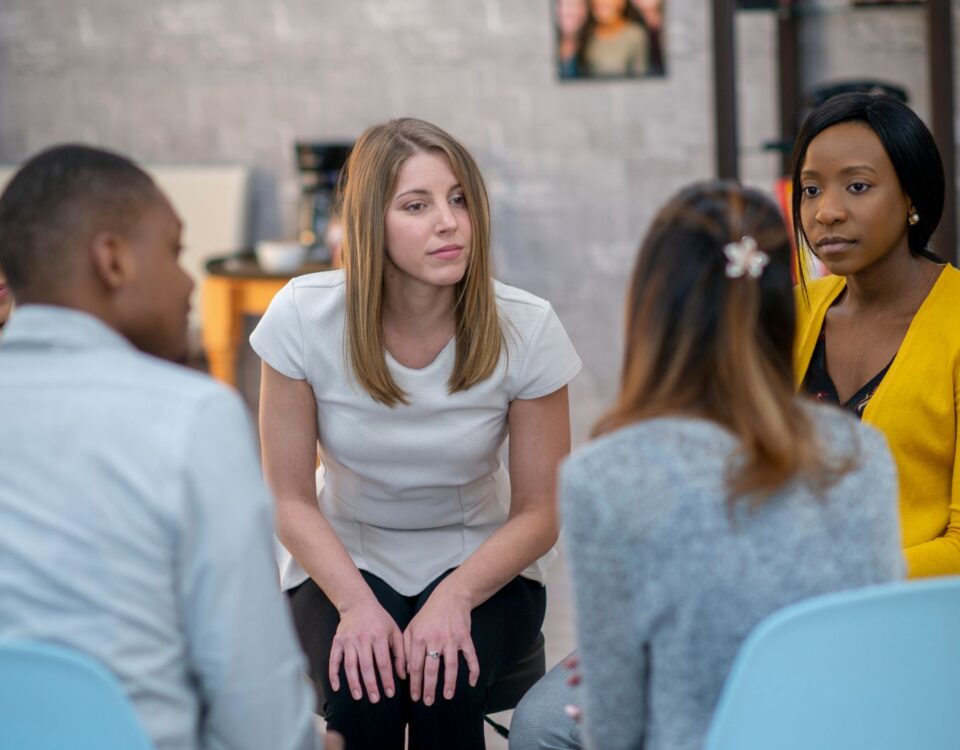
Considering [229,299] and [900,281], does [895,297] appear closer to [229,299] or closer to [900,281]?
[900,281]

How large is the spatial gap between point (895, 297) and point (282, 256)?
2982mm

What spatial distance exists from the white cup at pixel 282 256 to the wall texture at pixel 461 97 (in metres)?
0.67

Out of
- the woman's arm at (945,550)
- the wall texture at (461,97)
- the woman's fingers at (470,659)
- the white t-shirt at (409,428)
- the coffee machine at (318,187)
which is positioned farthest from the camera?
the coffee machine at (318,187)

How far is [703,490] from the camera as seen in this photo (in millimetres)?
1050

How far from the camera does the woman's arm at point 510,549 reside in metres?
1.69

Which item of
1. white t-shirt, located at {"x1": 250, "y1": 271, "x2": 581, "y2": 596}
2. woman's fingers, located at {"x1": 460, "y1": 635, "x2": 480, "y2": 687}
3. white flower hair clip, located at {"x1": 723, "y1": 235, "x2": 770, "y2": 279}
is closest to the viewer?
white flower hair clip, located at {"x1": 723, "y1": 235, "x2": 770, "y2": 279}

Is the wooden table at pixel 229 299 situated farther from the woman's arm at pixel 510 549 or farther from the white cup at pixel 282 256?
the woman's arm at pixel 510 549

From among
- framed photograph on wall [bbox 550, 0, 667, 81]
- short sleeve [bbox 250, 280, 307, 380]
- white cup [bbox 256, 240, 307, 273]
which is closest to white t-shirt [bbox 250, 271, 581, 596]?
short sleeve [bbox 250, 280, 307, 380]

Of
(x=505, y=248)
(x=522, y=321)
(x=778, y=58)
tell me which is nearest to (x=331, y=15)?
(x=505, y=248)

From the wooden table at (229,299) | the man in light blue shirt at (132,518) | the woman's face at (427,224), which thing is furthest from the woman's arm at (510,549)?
the wooden table at (229,299)

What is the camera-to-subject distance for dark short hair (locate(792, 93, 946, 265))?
1672 millimetres

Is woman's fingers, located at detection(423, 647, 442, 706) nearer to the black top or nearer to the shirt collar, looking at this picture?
the black top

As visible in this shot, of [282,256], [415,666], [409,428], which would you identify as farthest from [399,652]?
[282,256]

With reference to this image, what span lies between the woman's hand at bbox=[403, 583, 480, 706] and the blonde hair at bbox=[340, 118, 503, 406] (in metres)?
0.30
